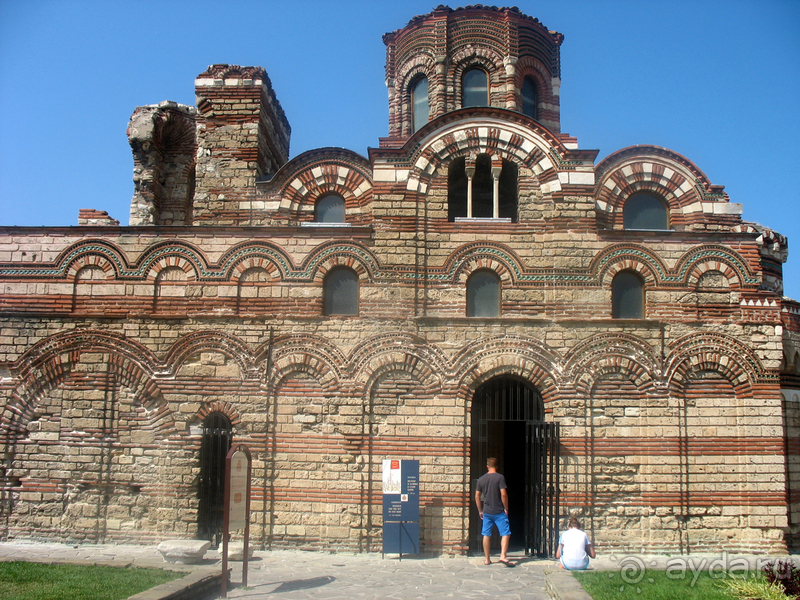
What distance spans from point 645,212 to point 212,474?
8907 mm

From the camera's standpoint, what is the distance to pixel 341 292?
11.3 meters

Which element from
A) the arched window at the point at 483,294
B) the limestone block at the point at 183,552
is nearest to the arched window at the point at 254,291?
the arched window at the point at 483,294

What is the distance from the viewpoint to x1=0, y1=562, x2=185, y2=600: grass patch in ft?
22.9

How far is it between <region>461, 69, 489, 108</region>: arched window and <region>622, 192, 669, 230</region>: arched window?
504cm

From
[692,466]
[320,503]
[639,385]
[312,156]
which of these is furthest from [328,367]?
[692,466]

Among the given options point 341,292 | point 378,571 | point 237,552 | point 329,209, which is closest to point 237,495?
point 237,552

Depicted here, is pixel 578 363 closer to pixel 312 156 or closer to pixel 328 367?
pixel 328 367

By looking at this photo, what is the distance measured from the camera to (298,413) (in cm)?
1084

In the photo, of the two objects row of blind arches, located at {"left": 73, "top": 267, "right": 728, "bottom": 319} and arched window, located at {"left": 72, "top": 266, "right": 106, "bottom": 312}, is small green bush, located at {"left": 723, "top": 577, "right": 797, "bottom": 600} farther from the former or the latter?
arched window, located at {"left": 72, "top": 266, "right": 106, "bottom": 312}

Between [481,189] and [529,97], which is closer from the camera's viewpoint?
[481,189]

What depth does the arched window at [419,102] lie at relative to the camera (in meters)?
15.8

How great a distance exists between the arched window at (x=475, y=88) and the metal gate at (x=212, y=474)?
30.6ft

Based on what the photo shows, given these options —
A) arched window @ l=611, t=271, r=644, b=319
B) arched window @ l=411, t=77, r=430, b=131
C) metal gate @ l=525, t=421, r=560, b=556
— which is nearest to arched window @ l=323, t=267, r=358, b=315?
metal gate @ l=525, t=421, r=560, b=556

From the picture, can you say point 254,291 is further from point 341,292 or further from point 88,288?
point 88,288
